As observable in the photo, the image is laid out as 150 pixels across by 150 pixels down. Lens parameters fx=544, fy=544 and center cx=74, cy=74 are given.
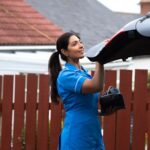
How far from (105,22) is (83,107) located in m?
20.6

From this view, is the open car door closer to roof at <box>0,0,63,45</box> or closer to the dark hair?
the dark hair

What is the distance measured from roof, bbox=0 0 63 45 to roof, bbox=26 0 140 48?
3.01 meters

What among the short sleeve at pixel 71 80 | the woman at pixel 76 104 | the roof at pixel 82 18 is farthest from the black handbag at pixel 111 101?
the roof at pixel 82 18

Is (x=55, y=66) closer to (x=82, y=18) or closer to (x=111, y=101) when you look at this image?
(x=111, y=101)

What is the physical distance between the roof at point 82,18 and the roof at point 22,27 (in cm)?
301

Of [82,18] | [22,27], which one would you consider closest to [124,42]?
[22,27]

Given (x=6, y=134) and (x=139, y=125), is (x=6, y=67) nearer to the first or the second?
(x=6, y=134)

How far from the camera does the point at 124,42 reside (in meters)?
3.71

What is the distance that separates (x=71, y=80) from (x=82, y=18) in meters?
19.3

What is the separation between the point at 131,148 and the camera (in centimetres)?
655

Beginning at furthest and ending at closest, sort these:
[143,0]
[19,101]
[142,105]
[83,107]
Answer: [143,0], [19,101], [142,105], [83,107]

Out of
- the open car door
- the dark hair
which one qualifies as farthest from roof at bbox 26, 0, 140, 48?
the open car door

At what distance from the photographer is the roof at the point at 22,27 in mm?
14555

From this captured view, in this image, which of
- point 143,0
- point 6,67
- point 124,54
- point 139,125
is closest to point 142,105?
point 139,125
